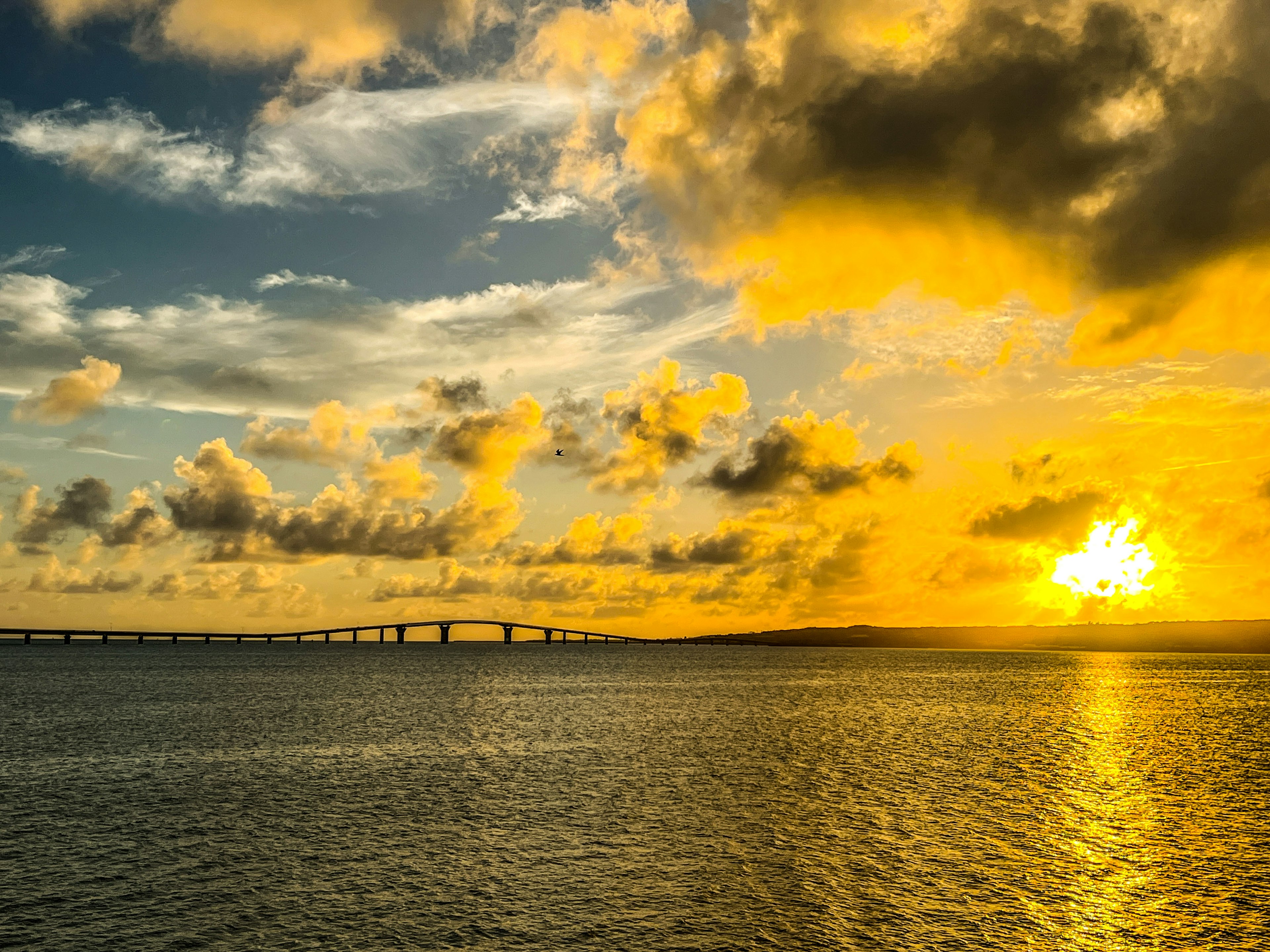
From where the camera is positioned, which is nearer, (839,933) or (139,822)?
(839,933)

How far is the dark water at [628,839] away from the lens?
30.5m

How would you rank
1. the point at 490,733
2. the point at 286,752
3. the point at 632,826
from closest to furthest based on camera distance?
the point at 632,826 < the point at 286,752 < the point at 490,733

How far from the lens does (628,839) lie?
42.5 meters

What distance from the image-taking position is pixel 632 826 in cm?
4506

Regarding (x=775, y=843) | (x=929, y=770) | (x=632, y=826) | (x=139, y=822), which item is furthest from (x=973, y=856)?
(x=139, y=822)

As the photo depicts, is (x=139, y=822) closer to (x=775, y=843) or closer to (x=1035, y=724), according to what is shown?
(x=775, y=843)

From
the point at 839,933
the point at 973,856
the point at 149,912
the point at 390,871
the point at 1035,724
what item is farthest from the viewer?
the point at 1035,724

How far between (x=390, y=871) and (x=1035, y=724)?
3444 inches

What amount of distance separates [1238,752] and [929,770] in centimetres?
3562

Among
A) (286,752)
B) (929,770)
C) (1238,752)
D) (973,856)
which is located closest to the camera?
(973,856)

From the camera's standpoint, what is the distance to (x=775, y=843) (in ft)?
137

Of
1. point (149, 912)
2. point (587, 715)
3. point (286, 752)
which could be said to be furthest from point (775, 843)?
point (587, 715)

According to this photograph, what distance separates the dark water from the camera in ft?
100

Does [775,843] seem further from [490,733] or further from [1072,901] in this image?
[490,733]
